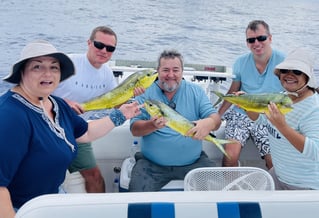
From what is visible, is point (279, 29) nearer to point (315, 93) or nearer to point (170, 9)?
point (170, 9)

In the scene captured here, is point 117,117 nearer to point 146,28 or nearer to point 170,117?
point 170,117

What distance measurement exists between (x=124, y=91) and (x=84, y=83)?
524 millimetres

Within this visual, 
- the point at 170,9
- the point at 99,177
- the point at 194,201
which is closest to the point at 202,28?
the point at 170,9

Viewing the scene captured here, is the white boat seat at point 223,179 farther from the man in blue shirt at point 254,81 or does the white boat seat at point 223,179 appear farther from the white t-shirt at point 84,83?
the white t-shirt at point 84,83

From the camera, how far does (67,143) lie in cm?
196

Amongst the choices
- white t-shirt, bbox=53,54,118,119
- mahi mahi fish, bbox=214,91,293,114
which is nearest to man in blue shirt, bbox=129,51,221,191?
mahi mahi fish, bbox=214,91,293,114

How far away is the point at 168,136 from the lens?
2.84 m

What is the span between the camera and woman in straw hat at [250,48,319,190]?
2025mm

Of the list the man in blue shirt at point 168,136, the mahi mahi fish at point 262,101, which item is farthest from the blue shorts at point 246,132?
the mahi mahi fish at point 262,101

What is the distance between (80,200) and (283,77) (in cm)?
149

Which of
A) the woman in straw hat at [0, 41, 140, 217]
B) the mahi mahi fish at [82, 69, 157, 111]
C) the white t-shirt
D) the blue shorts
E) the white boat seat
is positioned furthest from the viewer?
the blue shorts

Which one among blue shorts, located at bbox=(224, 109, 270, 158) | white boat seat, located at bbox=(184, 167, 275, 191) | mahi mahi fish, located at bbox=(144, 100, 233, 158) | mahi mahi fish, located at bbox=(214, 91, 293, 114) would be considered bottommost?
blue shorts, located at bbox=(224, 109, 270, 158)

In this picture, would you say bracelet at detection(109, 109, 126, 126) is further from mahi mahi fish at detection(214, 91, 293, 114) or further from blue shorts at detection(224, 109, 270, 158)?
blue shorts at detection(224, 109, 270, 158)

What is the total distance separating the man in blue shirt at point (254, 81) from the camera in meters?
3.29
